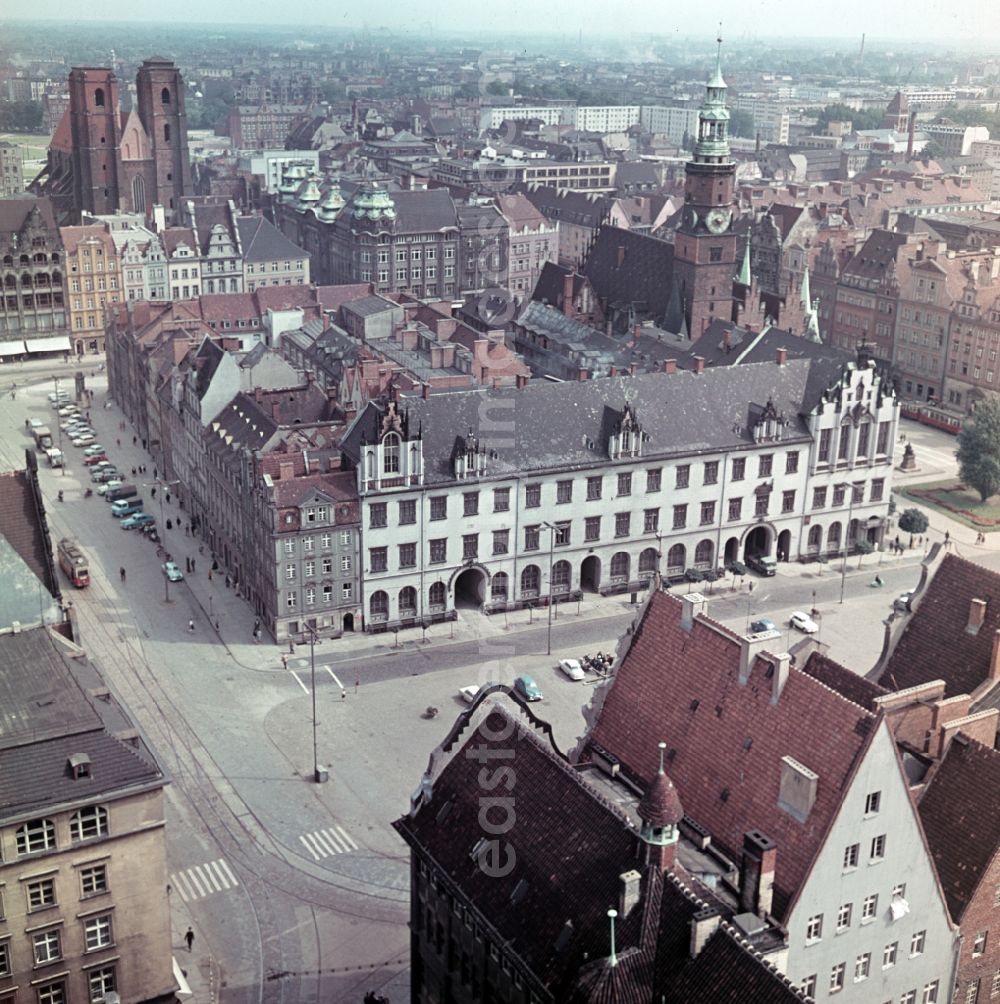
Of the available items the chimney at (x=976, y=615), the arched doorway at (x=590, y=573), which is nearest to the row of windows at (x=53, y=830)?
the chimney at (x=976, y=615)

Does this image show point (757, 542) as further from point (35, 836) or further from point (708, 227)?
point (35, 836)

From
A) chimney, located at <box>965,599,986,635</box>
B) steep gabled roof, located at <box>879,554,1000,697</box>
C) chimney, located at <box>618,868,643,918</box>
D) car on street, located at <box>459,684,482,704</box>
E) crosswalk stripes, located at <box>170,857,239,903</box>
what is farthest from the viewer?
car on street, located at <box>459,684,482,704</box>

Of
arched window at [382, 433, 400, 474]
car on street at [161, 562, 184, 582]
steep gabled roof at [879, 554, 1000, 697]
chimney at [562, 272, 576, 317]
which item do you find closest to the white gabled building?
arched window at [382, 433, 400, 474]

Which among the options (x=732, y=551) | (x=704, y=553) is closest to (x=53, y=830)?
(x=704, y=553)

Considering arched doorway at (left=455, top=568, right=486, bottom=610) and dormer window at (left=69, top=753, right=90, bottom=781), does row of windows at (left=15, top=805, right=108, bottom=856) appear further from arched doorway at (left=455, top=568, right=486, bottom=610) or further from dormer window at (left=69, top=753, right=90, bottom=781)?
arched doorway at (left=455, top=568, right=486, bottom=610)

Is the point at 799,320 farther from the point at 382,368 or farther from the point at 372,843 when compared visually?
the point at 372,843

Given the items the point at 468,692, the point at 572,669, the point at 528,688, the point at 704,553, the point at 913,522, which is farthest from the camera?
the point at 913,522
